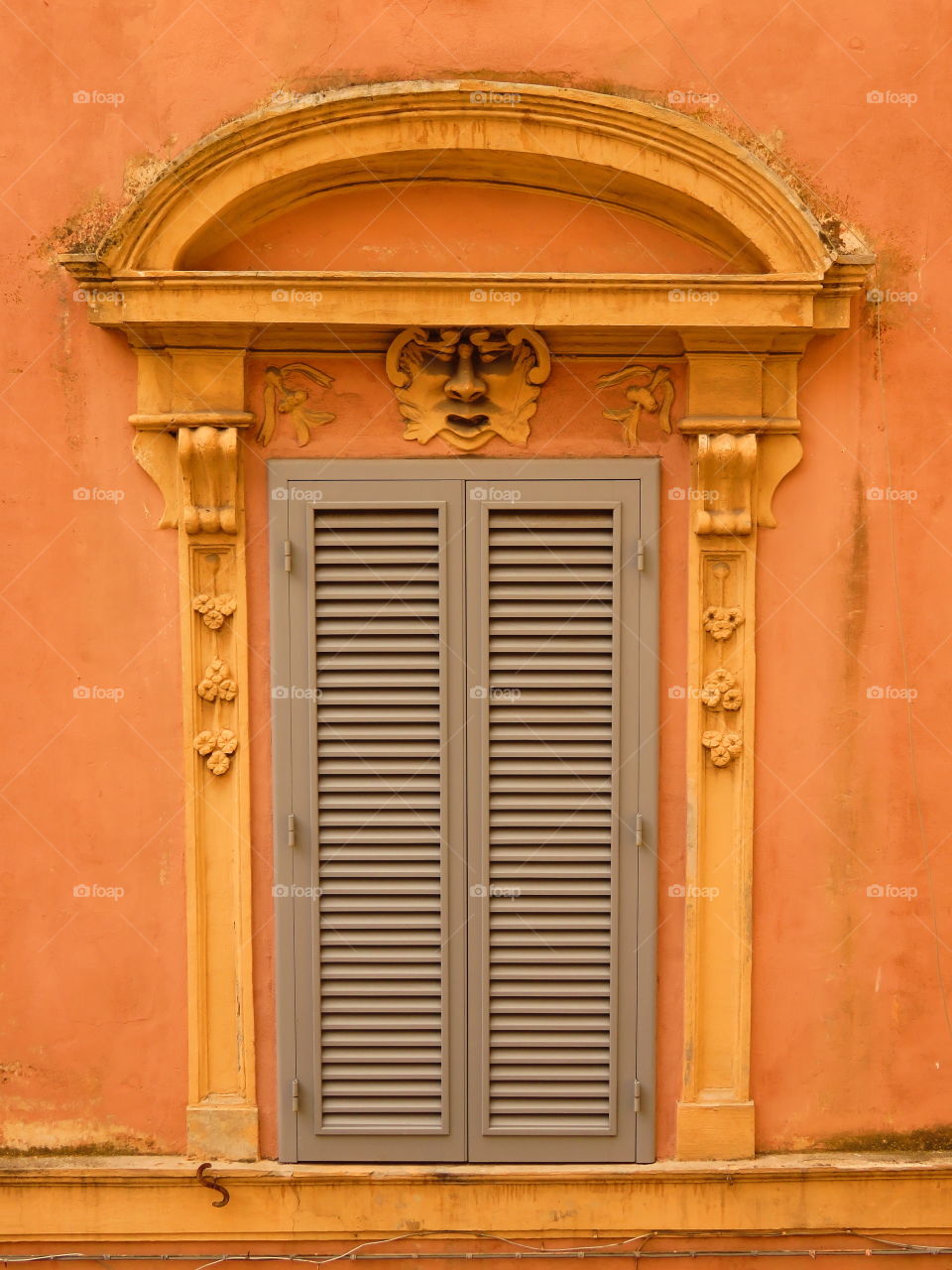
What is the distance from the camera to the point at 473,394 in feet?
12.1

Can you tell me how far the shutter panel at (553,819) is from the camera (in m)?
3.74

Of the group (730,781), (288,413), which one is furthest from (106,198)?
(730,781)

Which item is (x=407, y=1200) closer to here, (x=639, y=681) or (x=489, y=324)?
(x=639, y=681)

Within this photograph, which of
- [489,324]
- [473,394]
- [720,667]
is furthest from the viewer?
[720,667]

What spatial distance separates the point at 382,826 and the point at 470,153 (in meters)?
2.24

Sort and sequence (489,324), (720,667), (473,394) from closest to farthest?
1. (489,324)
2. (473,394)
3. (720,667)

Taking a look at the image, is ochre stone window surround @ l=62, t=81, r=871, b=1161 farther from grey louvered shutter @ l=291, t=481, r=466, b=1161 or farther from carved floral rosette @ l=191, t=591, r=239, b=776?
grey louvered shutter @ l=291, t=481, r=466, b=1161

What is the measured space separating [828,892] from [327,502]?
2.18m

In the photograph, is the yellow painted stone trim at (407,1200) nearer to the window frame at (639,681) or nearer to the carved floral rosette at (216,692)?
the window frame at (639,681)

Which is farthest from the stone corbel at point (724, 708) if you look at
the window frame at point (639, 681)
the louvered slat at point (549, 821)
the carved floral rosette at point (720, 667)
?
the louvered slat at point (549, 821)

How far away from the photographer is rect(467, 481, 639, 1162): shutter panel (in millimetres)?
3742

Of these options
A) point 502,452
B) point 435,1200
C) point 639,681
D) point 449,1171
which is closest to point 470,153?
point 502,452

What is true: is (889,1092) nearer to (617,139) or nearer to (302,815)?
(302,815)

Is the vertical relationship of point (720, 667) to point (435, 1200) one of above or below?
above
